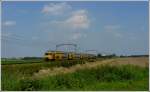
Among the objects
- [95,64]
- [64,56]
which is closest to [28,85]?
[64,56]

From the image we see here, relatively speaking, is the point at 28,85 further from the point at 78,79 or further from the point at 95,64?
the point at 95,64

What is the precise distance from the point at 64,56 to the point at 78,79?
255mm

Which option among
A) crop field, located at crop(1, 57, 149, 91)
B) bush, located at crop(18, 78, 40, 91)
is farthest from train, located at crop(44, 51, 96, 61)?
bush, located at crop(18, 78, 40, 91)

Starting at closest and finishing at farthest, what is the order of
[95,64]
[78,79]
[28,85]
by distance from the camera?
[28,85] < [78,79] < [95,64]

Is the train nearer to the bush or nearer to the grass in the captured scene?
the grass

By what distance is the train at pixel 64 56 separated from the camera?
151 inches

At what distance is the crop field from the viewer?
371cm

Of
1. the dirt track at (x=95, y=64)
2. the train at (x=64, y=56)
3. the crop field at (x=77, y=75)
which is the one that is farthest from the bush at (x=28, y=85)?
the train at (x=64, y=56)

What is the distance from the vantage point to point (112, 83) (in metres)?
3.88

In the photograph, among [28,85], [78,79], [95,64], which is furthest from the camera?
[95,64]

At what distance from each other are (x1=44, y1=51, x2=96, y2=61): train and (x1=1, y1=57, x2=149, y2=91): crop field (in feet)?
0.15

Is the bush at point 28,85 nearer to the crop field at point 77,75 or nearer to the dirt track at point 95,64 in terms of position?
the crop field at point 77,75

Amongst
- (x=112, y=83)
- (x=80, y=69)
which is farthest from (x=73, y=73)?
(x=112, y=83)

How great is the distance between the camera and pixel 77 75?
13.0 ft
